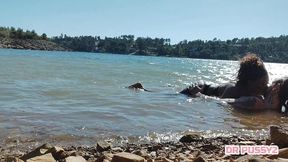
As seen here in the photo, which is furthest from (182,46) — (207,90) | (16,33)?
(207,90)

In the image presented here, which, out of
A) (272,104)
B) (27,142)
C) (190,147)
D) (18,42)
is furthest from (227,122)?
(18,42)

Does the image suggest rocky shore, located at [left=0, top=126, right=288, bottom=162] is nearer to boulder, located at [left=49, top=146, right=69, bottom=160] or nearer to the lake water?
boulder, located at [left=49, top=146, right=69, bottom=160]

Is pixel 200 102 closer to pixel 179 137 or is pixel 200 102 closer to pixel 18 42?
pixel 179 137

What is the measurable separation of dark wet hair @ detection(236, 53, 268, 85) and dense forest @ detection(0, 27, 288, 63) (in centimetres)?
13616

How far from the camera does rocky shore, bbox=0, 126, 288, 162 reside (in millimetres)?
4684

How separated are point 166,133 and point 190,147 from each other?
1136 millimetres

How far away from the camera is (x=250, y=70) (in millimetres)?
9844

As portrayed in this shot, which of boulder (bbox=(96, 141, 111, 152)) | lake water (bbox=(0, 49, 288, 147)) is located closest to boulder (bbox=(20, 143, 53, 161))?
boulder (bbox=(96, 141, 111, 152))

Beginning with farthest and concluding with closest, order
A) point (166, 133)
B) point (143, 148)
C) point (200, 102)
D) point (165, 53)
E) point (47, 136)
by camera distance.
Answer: point (165, 53) → point (200, 102) → point (166, 133) → point (47, 136) → point (143, 148)

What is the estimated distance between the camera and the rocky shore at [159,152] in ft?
15.4

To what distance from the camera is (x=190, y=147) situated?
19.3ft

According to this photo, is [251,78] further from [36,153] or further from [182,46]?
[182,46]

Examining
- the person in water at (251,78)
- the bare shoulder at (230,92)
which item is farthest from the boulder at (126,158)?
the bare shoulder at (230,92)

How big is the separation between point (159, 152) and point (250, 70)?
4.87 meters
